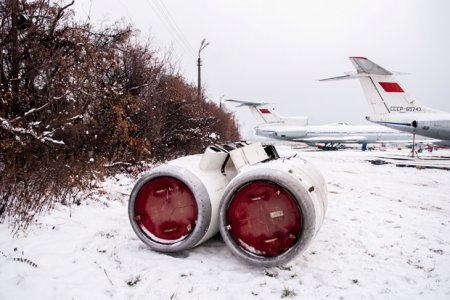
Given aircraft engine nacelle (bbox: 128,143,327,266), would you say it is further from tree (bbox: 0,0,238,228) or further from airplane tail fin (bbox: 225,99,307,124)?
airplane tail fin (bbox: 225,99,307,124)

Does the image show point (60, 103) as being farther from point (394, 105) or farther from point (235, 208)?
point (394, 105)

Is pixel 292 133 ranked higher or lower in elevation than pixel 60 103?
lower

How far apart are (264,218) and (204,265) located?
0.79 m

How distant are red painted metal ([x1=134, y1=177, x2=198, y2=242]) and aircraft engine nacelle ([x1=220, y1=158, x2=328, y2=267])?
418 millimetres

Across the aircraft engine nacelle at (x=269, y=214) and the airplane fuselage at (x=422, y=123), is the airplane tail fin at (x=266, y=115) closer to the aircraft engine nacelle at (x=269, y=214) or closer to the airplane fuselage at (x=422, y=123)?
the airplane fuselage at (x=422, y=123)

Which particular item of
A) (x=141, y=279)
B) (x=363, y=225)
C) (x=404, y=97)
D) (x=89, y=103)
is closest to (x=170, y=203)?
(x=141, y=279)

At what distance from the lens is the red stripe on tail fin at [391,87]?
17094 millimetres

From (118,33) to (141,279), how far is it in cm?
676

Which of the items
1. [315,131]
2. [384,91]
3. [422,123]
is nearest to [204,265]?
[384,91]

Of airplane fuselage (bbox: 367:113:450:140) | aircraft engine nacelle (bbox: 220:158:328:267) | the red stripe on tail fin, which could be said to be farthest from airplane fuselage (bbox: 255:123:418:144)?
aircraft engine nacelle (bbox: 220:158:328:267)

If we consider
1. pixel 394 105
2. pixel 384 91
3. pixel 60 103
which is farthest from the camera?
pixel 394 105

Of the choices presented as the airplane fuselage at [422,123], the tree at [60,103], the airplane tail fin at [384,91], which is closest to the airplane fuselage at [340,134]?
the airplane fuselage at [422,123]

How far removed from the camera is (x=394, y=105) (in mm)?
17375

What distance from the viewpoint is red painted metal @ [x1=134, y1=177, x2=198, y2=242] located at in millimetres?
3070
